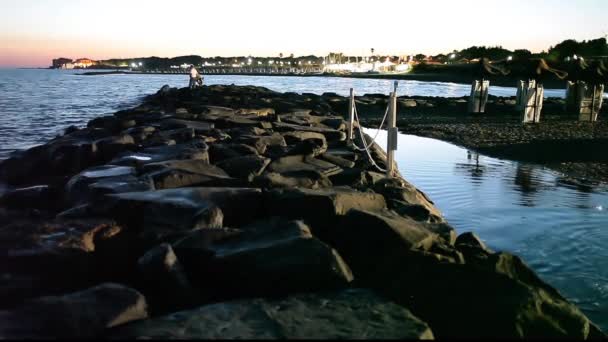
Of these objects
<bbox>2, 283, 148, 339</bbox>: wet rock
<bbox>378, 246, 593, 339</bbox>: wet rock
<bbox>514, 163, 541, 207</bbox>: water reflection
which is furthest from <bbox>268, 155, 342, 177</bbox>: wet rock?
<bbox>2, 283, 148, 339</bbox>: wet rock

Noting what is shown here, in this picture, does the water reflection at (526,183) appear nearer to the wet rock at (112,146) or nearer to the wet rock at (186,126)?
the wet rock at (186,126)

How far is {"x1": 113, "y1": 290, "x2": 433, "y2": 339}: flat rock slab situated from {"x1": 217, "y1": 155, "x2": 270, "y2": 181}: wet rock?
338cm

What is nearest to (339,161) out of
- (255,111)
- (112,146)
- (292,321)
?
(112,146)

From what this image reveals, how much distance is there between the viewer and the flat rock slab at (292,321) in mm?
2523

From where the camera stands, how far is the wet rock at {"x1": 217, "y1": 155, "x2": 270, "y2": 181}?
6.34 m

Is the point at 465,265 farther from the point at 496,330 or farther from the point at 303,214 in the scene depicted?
the point at 303,214

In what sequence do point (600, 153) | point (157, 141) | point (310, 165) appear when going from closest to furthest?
point (310, 165), point (157, 141), point (600, 153)

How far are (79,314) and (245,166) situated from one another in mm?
4051

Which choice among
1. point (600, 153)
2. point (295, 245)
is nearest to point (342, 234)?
point (295, 245)

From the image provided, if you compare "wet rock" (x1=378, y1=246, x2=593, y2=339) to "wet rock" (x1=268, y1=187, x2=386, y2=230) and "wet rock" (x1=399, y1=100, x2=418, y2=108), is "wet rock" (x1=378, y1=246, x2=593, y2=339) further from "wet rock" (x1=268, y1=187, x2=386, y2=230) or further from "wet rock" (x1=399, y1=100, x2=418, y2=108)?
"wet rock" (x1=399, y1=100, x2=418, y2=108)

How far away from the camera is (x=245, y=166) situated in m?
6.53

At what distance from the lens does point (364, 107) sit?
1053 inches

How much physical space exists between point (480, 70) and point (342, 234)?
20.1 m

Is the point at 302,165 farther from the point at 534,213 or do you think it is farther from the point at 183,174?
the point at 534,213
